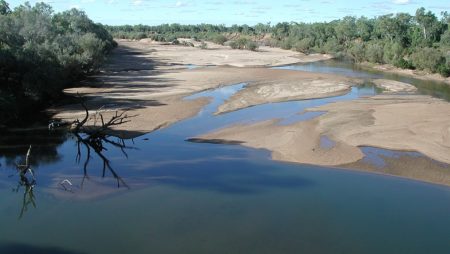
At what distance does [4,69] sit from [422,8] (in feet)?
248

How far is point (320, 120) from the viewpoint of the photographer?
104 ft

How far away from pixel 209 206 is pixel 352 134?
13.4 meters

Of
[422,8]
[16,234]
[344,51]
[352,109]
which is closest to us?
[16,234]

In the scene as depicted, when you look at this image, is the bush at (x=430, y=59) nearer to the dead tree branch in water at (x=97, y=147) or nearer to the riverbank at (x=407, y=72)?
the riverbank at (x=407, y=72)

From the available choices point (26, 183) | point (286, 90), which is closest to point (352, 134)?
point (286, 90)

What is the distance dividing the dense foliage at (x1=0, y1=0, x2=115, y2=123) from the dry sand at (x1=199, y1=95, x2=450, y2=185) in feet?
47.1

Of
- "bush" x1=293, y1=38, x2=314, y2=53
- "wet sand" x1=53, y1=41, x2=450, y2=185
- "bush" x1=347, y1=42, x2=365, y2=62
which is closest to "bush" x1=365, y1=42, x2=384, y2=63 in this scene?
"bush" x1=347, y1=42, x2=365, y2=62

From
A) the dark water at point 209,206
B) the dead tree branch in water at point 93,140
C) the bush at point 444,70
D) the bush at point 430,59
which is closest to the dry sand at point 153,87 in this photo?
the dead tree branch in water at point 93,140

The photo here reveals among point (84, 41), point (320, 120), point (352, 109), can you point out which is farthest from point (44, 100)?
point (352, 109)

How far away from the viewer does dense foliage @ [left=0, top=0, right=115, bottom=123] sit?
32.6m

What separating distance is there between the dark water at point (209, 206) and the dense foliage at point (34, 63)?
8.67 metres

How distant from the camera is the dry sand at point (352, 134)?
23.9m

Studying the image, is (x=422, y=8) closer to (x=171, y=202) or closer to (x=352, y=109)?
(x=352, y=109)

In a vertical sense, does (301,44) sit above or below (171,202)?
above
